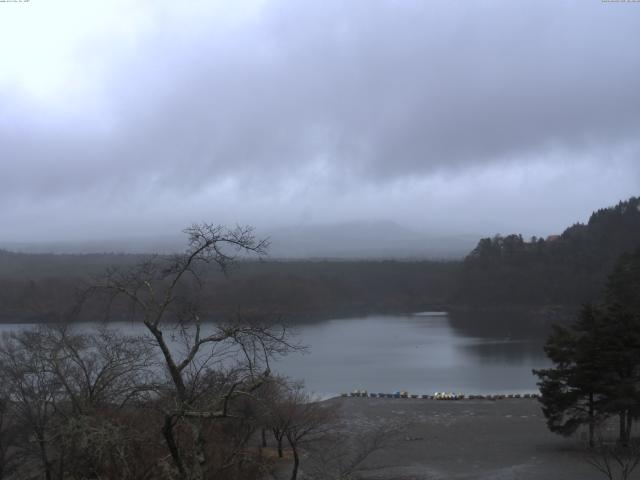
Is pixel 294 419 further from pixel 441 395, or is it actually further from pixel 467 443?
pixel 441 395

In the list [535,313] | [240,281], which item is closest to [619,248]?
[535,313]

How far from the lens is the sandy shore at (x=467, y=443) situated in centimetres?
958

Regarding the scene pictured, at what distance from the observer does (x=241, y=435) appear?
8.00 meters

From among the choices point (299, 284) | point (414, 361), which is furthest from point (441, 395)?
point (299, 284)

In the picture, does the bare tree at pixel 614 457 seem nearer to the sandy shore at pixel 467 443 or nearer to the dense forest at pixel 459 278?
→ the sandy shore at pixel 467 443

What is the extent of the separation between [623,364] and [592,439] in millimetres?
1299

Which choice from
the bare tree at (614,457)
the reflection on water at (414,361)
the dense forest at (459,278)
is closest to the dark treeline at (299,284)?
the dense forest at (459,278)

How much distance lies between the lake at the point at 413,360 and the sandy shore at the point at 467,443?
3456 millimetres

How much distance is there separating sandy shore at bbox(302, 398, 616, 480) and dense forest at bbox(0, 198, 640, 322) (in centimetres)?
2253

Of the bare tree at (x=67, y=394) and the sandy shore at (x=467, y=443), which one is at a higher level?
the bare tree at (x=67, y=394)

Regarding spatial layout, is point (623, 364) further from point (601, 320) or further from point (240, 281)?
point (240, 281)

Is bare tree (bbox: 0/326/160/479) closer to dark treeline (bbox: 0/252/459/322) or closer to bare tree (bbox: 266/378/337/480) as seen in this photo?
bare tree (bbox: 266/378/337/480)

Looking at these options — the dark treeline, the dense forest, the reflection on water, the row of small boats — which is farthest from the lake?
the dense forest

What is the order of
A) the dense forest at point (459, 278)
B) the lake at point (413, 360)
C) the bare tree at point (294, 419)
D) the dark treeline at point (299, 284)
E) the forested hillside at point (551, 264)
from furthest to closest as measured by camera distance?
1. the forested hillside at point (551, 264)
2. the dense forest at point (459, 278)
3. the dark treeline at point (299, 284)
4. the lake at point (413, 360)
5. the bare tree at point (294, 419)
